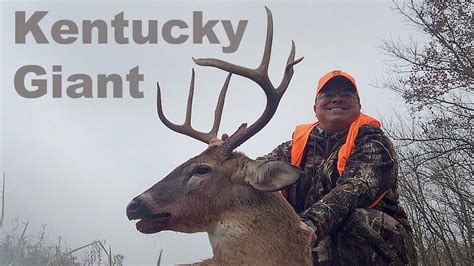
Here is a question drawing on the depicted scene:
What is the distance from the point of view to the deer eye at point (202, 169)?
314 cm

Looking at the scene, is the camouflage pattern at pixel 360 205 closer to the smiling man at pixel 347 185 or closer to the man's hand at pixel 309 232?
the smiling man at pixel 347 185

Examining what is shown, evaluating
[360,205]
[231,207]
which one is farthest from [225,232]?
[360,205]

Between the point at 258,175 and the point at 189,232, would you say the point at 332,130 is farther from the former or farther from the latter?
the point at 189,232

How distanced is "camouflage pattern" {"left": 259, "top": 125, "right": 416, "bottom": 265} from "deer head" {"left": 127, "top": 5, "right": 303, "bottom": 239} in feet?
0.84

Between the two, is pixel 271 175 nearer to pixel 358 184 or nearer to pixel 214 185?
pixel 214 185

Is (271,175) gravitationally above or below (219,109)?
below

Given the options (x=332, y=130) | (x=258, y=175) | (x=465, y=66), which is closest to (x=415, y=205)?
(x=465, y=66)

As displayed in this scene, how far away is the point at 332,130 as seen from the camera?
3982 millimetres

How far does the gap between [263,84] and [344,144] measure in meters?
0.78

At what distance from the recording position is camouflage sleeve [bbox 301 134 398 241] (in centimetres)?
317

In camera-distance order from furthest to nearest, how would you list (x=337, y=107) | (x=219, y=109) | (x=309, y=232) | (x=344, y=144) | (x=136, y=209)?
(x=219, y=109) < (x=337, y=107) < (x=344, y=144) < (x=309, y=232) < (x=136, y=209)

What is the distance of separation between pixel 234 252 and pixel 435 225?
6.29 metres

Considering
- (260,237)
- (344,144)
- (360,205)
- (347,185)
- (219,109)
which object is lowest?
(260,237)

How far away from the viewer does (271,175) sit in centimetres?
286
